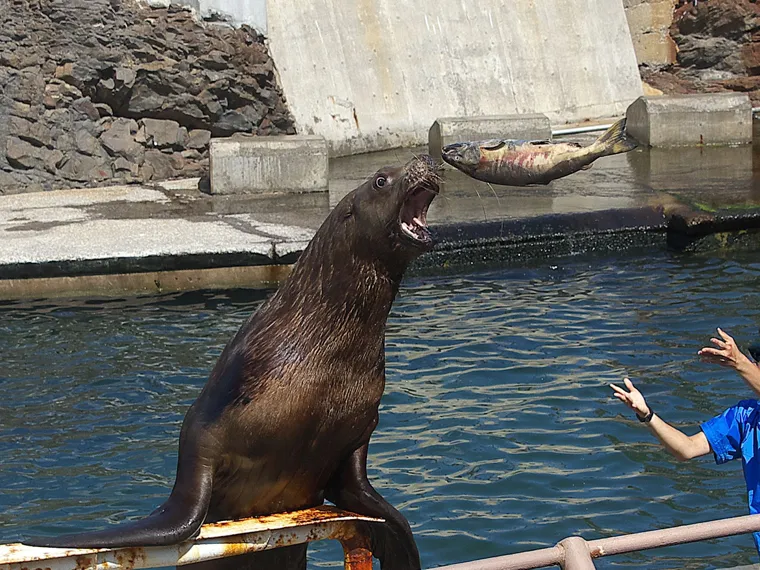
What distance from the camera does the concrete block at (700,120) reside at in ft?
45.9

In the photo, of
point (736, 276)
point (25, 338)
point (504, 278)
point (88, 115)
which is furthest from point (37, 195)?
point (736, 276)

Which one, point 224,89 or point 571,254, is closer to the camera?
point 571,254

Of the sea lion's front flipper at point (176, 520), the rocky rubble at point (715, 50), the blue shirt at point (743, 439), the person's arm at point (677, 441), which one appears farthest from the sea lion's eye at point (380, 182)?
the rocky rubble at point (715, 50)

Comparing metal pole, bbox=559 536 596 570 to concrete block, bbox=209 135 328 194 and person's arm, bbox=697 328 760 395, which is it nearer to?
person's arm, bbox=697 328 760 395

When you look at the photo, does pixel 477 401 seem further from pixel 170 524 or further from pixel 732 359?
pixel 170 524

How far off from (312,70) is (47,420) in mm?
8997

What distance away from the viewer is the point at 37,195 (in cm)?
1148

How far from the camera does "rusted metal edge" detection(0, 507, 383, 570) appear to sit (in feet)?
9.57

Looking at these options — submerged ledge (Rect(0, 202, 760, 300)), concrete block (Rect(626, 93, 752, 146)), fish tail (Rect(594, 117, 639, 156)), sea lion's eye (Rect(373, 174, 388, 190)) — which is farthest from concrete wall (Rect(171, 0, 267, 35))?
sea lion's eye (Rect(373, 174, 388, 190))

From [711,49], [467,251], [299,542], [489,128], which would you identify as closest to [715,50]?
[711,49]

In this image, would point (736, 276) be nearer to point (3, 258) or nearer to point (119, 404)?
point (119, 404)

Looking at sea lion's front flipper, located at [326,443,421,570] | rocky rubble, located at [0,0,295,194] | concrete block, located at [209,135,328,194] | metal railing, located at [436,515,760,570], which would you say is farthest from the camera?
rocky rubble, located at [0,0,295,194]

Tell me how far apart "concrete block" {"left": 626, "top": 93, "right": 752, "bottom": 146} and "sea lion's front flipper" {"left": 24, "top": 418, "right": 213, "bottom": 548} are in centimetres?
1155

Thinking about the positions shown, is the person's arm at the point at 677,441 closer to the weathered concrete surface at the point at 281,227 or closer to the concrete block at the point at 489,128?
the weathered concrete surface at the point at 281,227
